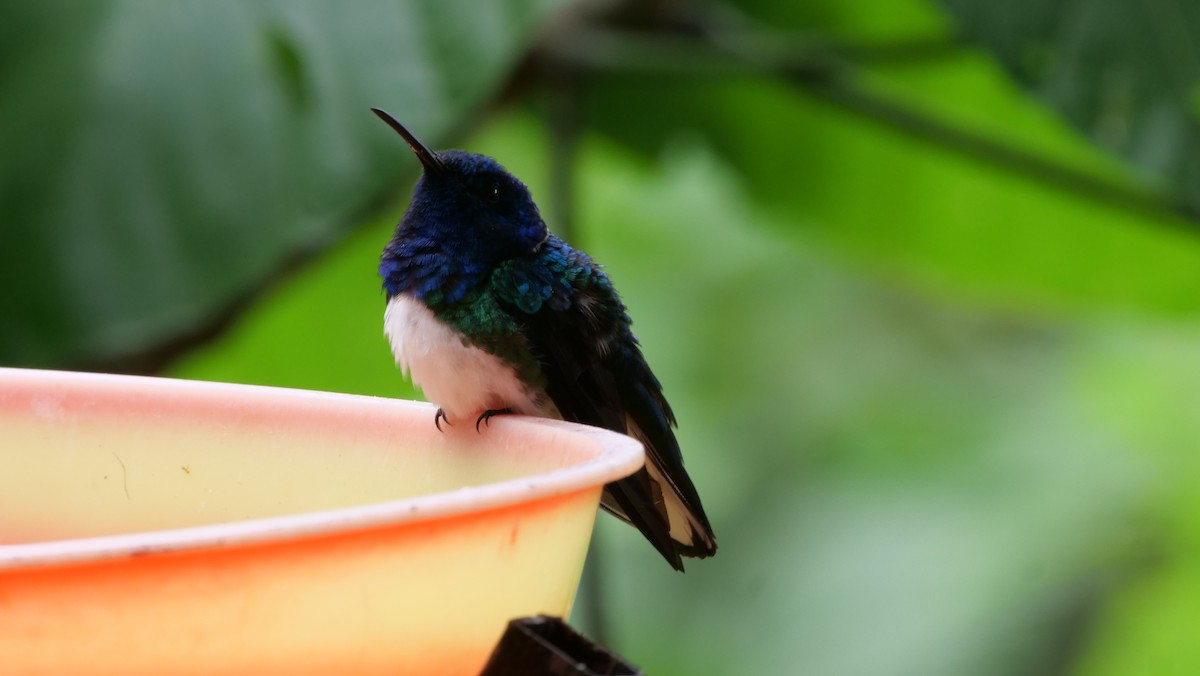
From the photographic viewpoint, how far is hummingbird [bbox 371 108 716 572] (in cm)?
184

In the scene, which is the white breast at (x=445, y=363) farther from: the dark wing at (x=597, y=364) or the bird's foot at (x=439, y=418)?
the bird's foot at (x=439, y=418)

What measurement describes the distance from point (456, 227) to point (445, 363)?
0.22m

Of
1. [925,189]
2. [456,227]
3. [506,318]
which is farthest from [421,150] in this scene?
[925,189]

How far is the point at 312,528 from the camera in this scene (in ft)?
2.57

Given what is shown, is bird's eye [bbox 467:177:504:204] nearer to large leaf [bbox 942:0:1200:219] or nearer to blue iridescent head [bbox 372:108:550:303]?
blue iridescent head [bbox 372:108:550:303]

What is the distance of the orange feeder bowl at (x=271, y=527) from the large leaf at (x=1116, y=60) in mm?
1682

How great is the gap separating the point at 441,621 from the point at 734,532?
4880mm

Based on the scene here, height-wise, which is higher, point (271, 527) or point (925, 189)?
point (271, 527)

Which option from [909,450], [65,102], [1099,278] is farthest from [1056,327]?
[65,102]

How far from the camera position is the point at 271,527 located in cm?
78

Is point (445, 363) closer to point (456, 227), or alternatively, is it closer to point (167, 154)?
point (456, 227)

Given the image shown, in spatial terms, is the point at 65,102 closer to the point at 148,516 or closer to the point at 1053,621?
the point at 148,516

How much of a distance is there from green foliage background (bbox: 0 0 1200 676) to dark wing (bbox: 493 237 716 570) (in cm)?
56

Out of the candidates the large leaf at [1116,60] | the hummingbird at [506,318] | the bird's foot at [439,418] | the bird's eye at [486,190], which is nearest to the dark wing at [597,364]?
the hummingbird at [506,318]
